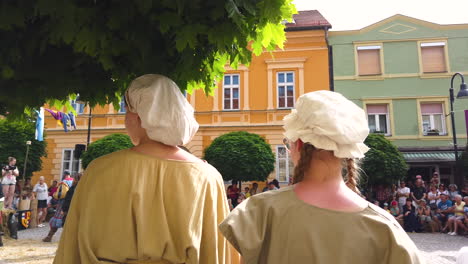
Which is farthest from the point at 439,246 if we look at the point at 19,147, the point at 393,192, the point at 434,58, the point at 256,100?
the point at 19,147

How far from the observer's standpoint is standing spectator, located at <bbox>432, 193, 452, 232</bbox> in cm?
1209

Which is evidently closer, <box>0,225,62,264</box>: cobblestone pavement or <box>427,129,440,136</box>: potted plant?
<box>0,225,62,264</box>: cobblestone pavement

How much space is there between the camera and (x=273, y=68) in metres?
19.1

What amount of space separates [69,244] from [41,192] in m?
12.8

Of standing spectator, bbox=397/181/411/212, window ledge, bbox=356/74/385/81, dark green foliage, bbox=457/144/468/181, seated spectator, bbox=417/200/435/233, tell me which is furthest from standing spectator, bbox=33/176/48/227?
dark green foliage, bbox=457/144/468/181

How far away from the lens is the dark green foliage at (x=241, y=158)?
49.0 feet

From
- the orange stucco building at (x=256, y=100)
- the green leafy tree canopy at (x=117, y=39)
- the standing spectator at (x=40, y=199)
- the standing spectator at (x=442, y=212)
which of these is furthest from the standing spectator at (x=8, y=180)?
the standing spectator at (x=442, y=212)

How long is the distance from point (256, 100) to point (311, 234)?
696 inches

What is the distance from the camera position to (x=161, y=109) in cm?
196

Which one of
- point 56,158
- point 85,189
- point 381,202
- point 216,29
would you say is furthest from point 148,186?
point 56,158

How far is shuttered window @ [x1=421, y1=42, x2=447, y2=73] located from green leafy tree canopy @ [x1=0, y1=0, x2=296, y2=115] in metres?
19.2

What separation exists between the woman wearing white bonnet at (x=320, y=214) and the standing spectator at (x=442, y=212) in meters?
12.6

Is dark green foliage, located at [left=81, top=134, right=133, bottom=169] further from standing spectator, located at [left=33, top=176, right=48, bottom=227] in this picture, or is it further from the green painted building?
the green painted building

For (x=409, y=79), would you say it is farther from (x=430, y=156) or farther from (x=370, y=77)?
(x=430, y=156)
